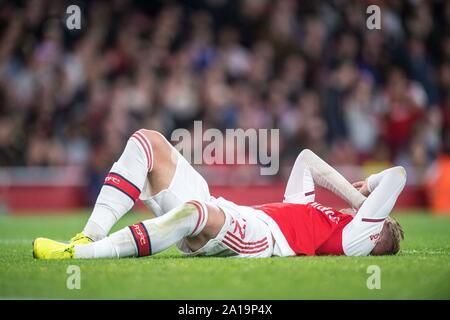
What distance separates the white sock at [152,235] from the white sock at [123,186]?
0.22 m

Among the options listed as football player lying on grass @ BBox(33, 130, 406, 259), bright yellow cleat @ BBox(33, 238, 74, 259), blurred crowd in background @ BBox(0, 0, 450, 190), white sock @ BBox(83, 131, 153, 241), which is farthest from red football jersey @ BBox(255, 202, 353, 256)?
blurred crowd in background @ BBox(0, 0, 450, 190)

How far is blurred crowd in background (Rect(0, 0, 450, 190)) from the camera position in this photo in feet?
49.9

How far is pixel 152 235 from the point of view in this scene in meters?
5.98

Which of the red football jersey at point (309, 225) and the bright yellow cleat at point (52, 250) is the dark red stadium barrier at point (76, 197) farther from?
the bright yellow cleat at point (52, 250)

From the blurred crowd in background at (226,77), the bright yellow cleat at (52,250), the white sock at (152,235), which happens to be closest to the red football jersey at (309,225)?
the white sock at (152,235)

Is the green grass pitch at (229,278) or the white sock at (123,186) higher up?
the white sock at (123,186)

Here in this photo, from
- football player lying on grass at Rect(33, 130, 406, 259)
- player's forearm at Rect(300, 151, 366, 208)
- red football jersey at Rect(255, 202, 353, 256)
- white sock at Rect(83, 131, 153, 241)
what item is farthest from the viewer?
player's forearm at Rect(300, 151, 366, 208)

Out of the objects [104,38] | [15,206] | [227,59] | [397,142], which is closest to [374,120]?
[397,142]

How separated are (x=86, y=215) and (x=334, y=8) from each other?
20.4 ft

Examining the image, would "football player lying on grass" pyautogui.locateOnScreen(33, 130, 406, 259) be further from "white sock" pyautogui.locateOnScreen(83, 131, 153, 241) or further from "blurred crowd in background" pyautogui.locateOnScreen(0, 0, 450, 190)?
"blurred crowd in background" pyautogui.locateOnScreen(0, 0, 450, 190)

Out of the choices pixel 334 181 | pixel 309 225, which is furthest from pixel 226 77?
pixel 309 225

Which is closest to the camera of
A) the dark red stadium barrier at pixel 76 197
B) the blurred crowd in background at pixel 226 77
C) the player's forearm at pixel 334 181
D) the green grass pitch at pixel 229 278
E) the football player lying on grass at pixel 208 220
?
the green grass pitch at pixel 229 278

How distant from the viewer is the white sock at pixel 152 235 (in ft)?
19.4

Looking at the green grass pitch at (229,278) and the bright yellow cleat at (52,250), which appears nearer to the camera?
the green grass pitch at (229,278)
